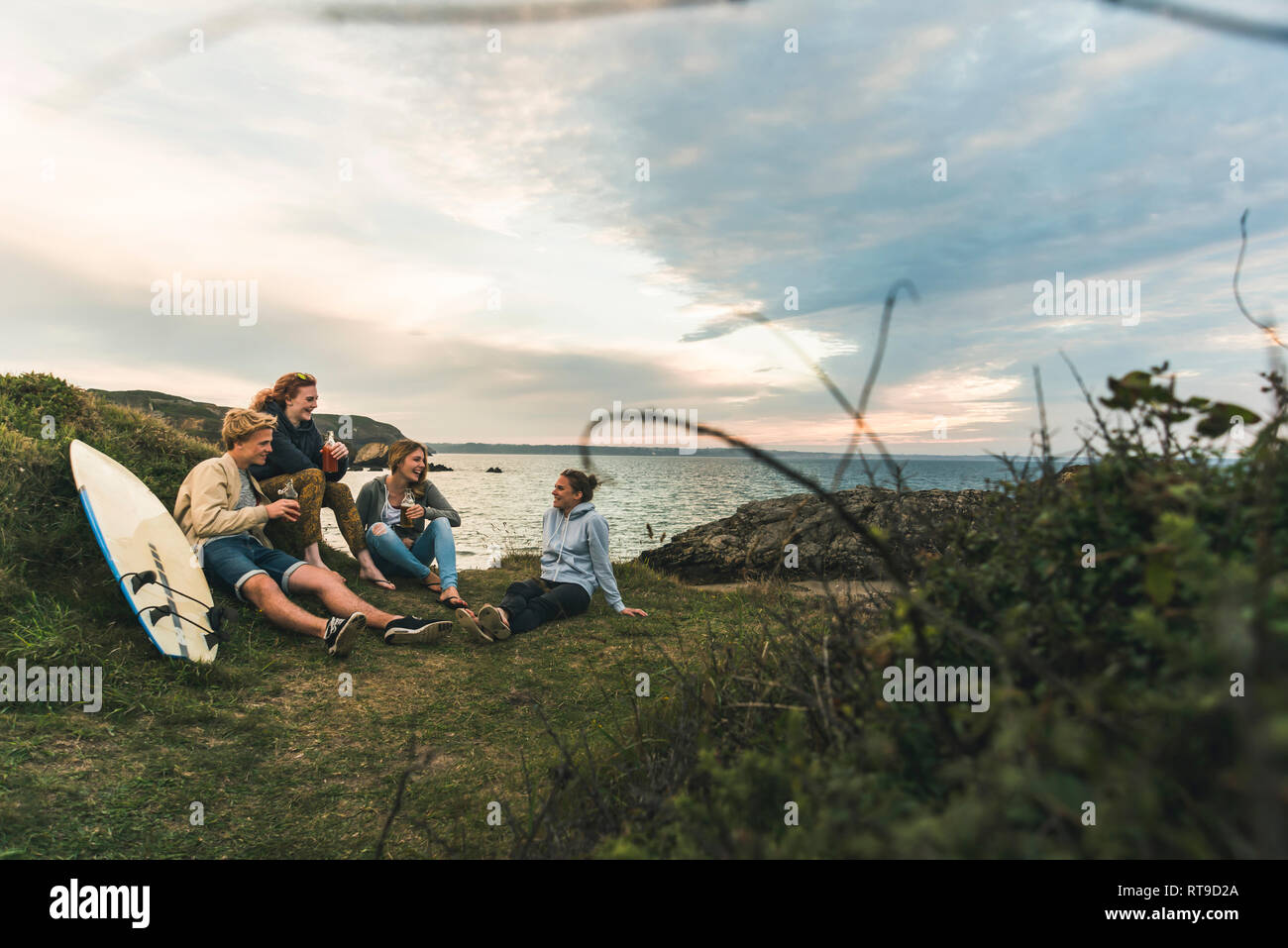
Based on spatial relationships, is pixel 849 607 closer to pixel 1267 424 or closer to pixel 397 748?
pixel 1267 424

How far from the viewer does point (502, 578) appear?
980 cm

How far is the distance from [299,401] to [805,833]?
767cm

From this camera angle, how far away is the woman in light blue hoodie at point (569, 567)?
7.32m

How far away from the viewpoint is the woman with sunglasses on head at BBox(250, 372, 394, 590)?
23.9 feet

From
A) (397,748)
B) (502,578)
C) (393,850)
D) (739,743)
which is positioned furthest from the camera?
(502,578)

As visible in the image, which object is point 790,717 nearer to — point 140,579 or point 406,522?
point 140,579

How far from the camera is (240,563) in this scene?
618 cm

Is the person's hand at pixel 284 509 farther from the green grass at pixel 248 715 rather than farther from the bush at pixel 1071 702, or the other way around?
the bush at pixel 1071 702

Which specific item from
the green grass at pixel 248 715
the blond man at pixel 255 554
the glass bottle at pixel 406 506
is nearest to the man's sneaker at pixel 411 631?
the blond man at pixel 255 554

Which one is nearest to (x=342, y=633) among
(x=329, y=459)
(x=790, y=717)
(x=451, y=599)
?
(x=451, y=599)

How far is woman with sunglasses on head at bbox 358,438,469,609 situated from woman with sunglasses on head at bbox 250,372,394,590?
0.18 meters

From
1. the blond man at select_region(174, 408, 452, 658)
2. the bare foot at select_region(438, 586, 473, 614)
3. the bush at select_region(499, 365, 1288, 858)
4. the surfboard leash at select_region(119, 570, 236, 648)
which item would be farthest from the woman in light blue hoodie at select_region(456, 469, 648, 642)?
the bush at select_region(499, 365, 1288, 858)

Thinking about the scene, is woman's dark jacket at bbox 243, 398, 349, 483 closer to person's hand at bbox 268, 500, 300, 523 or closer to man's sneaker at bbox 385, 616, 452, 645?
person's hand at bbox 268, 500, 300, 523
